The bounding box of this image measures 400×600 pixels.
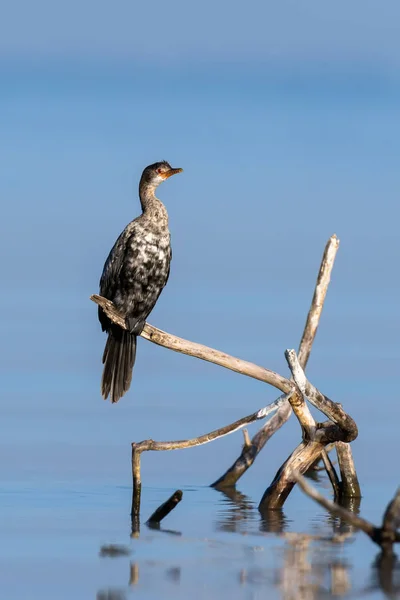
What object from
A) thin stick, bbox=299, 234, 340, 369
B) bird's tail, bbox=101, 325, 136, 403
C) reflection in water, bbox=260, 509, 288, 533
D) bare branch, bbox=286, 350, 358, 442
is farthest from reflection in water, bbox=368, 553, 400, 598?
bird's tail, bbox=101, 325, 136, 403

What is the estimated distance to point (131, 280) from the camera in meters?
13.4

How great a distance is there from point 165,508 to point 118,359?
2542mm

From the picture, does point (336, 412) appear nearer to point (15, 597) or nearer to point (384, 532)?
point (384, 532)

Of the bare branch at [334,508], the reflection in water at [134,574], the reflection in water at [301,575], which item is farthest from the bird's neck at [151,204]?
the bare branch at [334,508]

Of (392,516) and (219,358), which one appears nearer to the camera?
(392,516)

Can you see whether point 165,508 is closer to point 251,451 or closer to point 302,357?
point 302,357

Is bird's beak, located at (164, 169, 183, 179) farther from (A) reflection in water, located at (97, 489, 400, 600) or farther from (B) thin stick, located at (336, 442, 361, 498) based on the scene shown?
(A) reflection in water, located at (97, 489, 400, 600)

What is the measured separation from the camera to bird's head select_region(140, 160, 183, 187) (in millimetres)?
14078

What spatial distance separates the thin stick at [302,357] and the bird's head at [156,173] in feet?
6.98

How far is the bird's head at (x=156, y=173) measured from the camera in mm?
14078

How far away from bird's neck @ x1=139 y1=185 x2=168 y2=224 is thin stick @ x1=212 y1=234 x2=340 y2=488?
6.09ft

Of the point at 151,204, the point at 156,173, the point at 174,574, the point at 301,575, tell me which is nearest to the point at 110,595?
the point at 174,574

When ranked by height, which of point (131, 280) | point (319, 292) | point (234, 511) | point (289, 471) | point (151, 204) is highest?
point (151, 204)

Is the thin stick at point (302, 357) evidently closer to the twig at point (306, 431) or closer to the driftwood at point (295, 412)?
the driftwood at point (295, 412)
